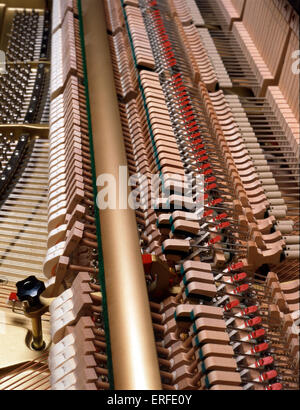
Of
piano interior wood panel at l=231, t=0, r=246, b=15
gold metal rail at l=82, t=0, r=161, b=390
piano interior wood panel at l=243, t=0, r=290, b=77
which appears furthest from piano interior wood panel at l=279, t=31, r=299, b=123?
gold metal rail at l=82, t=0, r=161, b=390

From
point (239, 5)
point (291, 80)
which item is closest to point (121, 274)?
point (291, 80)

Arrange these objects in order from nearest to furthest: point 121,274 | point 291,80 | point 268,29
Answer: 1. point 121,274
2. point 291,80
3. point 268,29

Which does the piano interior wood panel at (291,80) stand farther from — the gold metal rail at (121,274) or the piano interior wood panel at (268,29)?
the gold metal rail at (121,274)

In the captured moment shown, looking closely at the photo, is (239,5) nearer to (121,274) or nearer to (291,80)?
(291,80)

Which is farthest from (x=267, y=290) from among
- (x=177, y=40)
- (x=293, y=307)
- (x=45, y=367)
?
(x=177, y=40)

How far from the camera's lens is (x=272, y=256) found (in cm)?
268

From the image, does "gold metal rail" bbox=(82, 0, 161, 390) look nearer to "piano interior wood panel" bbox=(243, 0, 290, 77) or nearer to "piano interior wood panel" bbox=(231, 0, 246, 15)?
"piano interior wood panel" bbox=(243, 0, 290, 77)

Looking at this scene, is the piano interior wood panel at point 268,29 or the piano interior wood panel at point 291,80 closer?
the piano interior wood panel at point 291,80

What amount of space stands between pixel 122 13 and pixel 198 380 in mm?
3411

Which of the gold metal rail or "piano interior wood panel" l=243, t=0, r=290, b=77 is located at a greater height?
"piano interior wood panel" l=243, t=0, r=290, b=77

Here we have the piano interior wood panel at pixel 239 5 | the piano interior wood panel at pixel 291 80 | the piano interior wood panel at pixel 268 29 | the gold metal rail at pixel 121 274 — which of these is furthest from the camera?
the piano interior wood panel at pixel 239 5

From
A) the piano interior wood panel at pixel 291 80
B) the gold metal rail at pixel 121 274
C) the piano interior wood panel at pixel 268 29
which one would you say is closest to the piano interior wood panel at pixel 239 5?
the piano interior wood panel at pixel 268 29

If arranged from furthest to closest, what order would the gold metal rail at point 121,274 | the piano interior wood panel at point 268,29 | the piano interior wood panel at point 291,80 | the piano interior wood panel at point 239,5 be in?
1. the piano interior wood panel at point 239,5
2. the piano interior wood panel at point 268,29
3. the piano interior wood panel at point 291,80
4. the gold metal rail at point 121,274
